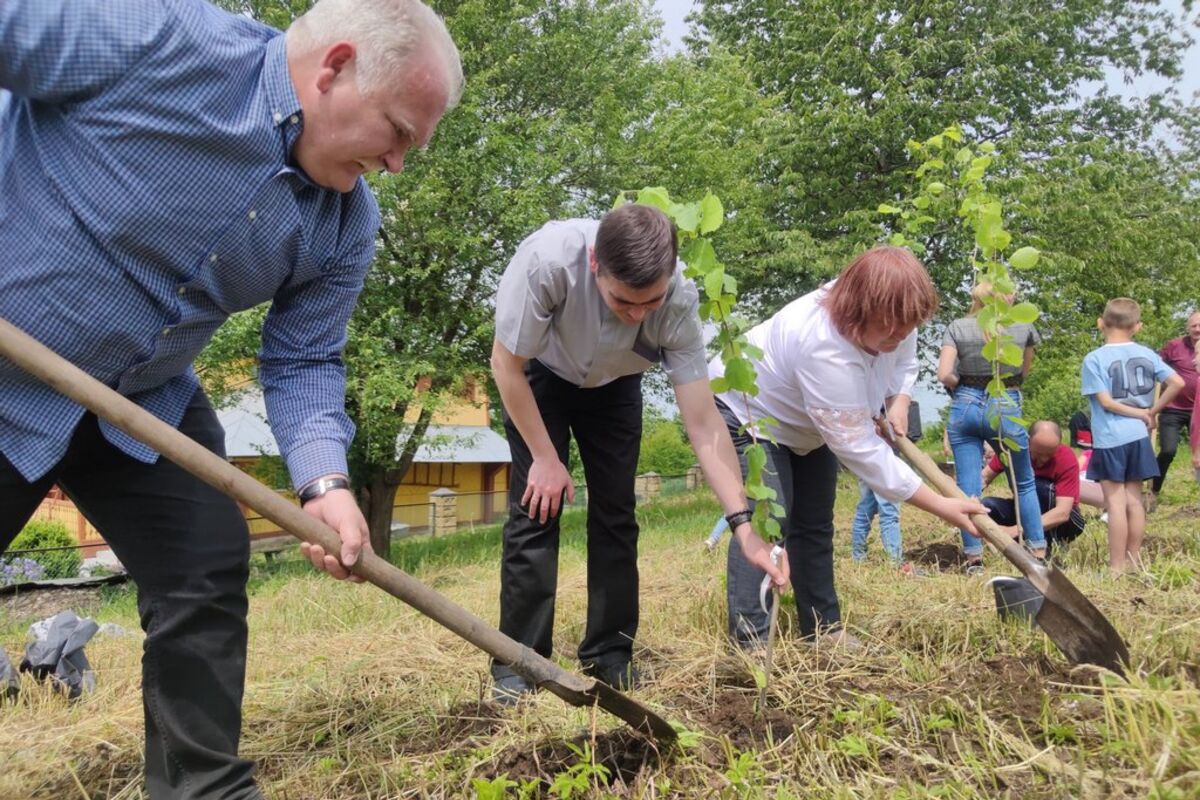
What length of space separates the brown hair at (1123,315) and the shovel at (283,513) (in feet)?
14.0

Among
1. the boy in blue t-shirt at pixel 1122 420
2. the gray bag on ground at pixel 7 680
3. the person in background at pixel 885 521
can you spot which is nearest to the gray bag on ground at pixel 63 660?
the gray bag on ground at pixel 7 680

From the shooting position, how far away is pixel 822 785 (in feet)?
7.09

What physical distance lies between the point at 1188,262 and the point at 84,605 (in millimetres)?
20374

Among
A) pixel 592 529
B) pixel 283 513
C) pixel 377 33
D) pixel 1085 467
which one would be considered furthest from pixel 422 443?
pixel 377 33

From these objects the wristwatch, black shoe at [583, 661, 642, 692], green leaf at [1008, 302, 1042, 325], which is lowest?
black shoe at [583, 661, 642, 692]

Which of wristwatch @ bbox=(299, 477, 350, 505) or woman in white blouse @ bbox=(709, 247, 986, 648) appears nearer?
wristwatch @ bbox=(299, 477, 350, 505)

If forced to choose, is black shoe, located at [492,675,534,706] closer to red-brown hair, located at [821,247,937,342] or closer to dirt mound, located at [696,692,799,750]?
dirt mound, located at [696,692,799,750]

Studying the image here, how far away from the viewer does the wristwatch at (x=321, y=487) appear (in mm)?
2080

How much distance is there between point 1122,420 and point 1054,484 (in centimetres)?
81

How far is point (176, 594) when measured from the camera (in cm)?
204

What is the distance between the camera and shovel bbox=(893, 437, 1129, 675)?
2662mm

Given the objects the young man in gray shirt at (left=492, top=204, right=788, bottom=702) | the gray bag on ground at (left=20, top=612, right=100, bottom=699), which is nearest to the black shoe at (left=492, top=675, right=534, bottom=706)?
the young man in gray shirt at (left=492, top=204, right=788, bottom=702)

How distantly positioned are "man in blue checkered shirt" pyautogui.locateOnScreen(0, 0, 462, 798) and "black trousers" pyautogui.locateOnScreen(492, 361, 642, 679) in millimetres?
1049

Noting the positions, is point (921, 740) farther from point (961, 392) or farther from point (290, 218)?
point (961, 392)
